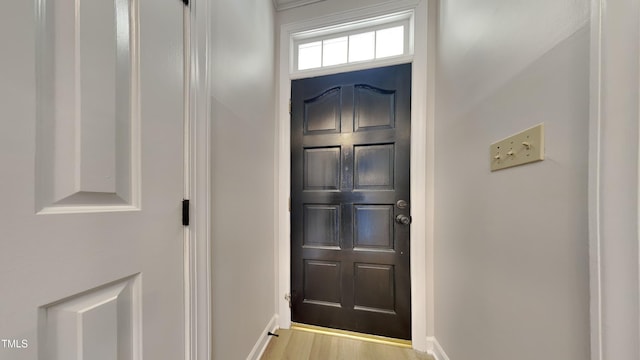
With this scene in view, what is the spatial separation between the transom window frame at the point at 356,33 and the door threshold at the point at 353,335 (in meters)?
2.03

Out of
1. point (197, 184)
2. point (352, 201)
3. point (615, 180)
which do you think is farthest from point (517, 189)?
point (197, 184)

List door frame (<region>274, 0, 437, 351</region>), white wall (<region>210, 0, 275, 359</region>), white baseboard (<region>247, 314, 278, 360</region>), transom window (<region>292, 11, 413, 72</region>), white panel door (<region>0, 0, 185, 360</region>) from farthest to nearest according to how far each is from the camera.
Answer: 1. transom window (<region>292, 11, 413, 72</region>)
2. door frame (<region>274, 0, 437, 351</region>)
3. white baseboard (<region>247, 314, 278, 360</region>)
4. white wall (<region>210, 0, 275, 359</region>)
5. white panel door (<region>0, 0, 185, 360</region>)

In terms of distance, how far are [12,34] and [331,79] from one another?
5.20 feet

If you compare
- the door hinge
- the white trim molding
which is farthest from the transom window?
the door hinge

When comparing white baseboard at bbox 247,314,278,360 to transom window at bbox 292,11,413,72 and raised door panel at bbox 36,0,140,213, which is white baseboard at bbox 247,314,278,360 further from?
transom window at bbox 292,11,413,72

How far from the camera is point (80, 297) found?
19.6 inches

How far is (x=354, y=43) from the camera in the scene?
175 centimetres

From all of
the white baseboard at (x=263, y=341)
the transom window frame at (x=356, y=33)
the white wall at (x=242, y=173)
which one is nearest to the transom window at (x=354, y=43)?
the transom window frame at (x=356, y=33)

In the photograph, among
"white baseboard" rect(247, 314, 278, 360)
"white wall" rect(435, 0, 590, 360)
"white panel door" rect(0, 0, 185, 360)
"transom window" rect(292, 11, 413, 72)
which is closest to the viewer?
"white panel door" rect(0, 0, 185, 360)

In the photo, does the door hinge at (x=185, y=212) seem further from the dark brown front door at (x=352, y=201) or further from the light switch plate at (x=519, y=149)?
the light switch plate at (x=519, y=149)

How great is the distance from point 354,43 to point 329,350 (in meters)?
2.30

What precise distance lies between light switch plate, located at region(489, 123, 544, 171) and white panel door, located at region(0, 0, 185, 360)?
3.94 feet

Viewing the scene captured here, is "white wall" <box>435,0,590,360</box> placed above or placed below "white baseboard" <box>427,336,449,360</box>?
above

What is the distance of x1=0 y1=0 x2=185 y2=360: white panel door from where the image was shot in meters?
0.40
